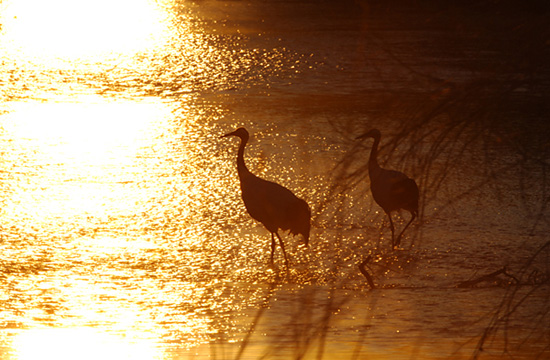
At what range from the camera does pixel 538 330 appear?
604 cm

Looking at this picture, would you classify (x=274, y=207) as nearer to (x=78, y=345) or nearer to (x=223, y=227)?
(x=223, y=227)

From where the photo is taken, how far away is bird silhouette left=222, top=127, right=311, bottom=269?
23.7ft

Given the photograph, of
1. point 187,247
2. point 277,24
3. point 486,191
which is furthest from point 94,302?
point 277,24

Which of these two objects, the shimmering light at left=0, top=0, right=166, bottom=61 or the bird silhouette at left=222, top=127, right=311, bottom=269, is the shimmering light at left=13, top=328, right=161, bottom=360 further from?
the shimmering light at left=0, top=0, right=166, bottom=61

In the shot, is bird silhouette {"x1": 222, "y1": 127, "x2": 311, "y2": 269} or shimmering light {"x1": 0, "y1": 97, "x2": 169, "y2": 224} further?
shimmering light {"x1": 0, "y1": 97, "x2": 169, "y2": 224}

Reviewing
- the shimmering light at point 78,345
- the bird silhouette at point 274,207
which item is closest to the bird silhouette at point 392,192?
the bird silhouette at point 274,207

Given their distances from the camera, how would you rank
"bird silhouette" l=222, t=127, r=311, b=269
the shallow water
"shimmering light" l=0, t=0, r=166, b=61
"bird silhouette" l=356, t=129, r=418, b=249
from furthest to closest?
"shimmering light" l=0, t=0, r=166, b=61
"bird silhouette" l=356, t=129, r=418, b=249
"bird silhouette" l=222, t=127, r=311, b=269
the shallow water

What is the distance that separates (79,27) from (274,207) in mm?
12728

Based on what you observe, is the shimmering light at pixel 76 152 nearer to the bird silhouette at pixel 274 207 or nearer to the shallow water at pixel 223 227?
the shallow water at pixel 223 227

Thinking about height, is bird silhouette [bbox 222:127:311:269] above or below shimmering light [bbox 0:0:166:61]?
below

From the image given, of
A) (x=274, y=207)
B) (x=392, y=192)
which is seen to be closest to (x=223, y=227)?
(x=274, y=207)

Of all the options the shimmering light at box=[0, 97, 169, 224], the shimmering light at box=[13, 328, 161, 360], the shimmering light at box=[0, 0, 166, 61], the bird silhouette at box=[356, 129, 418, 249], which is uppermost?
the shimmering light at box=[0, 0, 166, 61]

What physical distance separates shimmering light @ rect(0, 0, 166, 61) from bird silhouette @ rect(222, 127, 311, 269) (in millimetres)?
8517

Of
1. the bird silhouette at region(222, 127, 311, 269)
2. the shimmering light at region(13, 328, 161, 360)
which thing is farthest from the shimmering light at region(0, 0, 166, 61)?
the shimmering light at region(13, 328, 161, 360)
